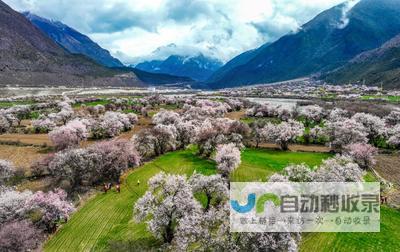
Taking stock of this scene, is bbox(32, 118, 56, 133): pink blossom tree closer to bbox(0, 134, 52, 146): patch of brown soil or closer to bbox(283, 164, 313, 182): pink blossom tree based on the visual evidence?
bbox(0, 134, 52, 146): patch of brown soil

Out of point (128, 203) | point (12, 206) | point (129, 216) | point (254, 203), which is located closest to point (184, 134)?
point (128, 203)

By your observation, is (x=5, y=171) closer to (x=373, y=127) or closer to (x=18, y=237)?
(x=18, y=237)

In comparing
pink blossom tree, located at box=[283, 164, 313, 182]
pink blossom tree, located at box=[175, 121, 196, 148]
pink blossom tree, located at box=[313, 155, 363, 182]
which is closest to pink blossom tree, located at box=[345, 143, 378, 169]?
pink blossom tree, located at box=[313, 155, 363, 182]

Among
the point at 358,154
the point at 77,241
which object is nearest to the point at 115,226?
the point at 77,241

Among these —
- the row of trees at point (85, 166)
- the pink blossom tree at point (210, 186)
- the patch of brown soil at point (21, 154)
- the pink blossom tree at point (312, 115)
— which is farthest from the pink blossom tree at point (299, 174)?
the pink blossom tree at point (312, 115)

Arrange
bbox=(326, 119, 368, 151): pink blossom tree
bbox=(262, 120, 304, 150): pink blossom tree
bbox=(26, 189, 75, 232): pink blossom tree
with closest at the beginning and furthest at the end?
1. bbox=(26, 189, 75, 232): pink blossom tree
2. bbox=(326, 119, 368, 151): pink blossom tree
3. bbox=(262, 120, 304, 150): pink blossom tree

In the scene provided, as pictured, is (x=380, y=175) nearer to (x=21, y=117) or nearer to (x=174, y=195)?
(x=174, y=195)

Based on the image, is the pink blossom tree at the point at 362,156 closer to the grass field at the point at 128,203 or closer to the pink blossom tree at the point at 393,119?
the grass field at the point at 128,203
